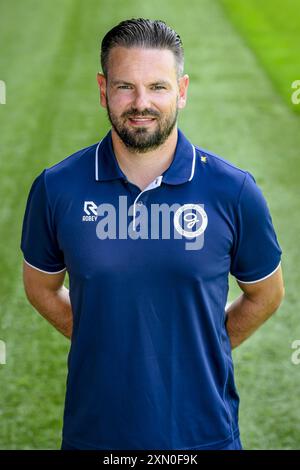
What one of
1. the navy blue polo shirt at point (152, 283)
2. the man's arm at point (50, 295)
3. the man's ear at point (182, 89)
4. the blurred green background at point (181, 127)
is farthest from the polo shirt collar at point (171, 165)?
the blurred green background at point (181, 127)

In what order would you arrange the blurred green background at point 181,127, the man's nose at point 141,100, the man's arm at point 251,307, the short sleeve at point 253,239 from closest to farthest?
the man's nose at point 141,100 < the short sleeve at point 253,239 < the man's arm at point 251,307 < the blurred green background at point 181,127

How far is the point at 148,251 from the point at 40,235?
0.40 meters

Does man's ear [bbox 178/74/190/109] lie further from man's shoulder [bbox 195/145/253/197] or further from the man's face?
man's shoulder [bbox 195/145/253/197]

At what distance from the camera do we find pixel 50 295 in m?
3.63

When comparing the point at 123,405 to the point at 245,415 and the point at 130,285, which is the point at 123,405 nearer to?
the point at 130,285

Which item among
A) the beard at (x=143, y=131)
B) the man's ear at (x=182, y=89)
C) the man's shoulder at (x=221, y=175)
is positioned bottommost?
the man's shoulder at (x=221, y=175)

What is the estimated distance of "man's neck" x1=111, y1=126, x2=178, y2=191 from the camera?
3.18 meters

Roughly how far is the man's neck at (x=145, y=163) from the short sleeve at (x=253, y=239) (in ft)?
0.82

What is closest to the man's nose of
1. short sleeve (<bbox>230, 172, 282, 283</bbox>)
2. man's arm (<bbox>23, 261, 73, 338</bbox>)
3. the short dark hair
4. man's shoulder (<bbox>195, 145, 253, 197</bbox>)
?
the short dark hair

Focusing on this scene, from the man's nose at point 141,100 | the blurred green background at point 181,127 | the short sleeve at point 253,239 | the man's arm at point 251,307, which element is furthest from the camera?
the blurred green background at point 181,127

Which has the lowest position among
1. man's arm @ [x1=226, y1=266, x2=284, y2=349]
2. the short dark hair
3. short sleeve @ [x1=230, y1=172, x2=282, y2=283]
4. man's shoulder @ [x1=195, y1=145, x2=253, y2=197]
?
man's arm @ [x1=226, y1=266, x2=284, y2=349]

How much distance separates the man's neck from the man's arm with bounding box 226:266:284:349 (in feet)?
1.70

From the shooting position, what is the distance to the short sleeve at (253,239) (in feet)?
10.3

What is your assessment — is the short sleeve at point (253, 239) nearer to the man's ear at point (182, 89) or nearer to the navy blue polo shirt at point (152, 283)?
the navy blue polo shirt at point (152, 283)
